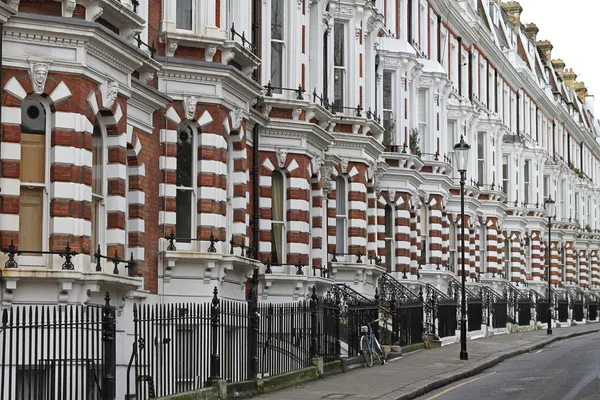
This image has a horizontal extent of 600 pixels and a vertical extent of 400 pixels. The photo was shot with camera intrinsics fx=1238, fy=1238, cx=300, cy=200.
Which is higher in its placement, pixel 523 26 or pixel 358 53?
pixel 523 26

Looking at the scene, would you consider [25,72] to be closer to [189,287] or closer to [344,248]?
[189,287]

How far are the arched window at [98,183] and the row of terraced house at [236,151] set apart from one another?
0.03 metres

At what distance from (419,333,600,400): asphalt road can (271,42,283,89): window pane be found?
27.8ft

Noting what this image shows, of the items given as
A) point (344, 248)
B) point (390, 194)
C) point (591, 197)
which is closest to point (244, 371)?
point (344, 248)

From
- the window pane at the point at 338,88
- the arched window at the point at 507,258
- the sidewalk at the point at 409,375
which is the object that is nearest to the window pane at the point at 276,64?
the window pane at the point at 338,88

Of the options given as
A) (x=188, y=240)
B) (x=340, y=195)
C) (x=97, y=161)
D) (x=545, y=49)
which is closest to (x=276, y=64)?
(x=340, y=195)

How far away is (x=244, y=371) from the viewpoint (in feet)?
71.8

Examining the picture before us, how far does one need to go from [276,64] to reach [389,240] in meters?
13.6

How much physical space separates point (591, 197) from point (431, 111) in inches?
1867

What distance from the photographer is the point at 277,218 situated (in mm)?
30047

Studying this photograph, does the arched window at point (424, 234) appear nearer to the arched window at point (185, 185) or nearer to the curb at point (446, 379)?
the curb at point (446, 379)

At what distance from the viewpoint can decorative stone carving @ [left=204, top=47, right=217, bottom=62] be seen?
24.4 meters

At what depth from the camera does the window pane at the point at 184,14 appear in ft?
80.5

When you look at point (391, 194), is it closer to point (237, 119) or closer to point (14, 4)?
point (237, 119)
